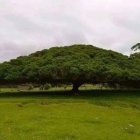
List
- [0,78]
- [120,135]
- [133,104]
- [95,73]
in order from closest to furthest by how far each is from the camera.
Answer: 1. [120,135]
2. [133,104]
3. [95,73]
4. [0,78]

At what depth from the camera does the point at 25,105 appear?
31.5 m

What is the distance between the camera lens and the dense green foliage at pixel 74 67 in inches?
1428

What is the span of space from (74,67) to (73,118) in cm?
1084

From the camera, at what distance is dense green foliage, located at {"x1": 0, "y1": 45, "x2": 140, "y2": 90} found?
3628 centimetres

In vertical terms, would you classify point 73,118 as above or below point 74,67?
below

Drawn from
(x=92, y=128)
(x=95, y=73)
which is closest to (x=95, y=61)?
(x=95, y=73)

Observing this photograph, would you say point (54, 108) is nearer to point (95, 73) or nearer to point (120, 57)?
point (95, 73)

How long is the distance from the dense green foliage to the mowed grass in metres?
2.00

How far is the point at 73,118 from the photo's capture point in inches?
1012

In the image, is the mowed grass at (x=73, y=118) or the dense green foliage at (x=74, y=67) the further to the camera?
the dense green foliage at (x=74, y=67)

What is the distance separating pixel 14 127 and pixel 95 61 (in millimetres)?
16971

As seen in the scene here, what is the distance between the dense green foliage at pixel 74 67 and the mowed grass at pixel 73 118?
2002 mm

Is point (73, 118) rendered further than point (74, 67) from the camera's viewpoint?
No

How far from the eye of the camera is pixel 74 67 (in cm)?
3609
